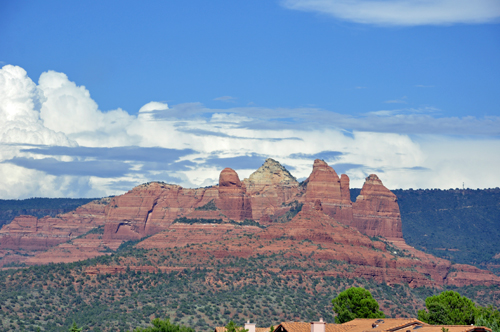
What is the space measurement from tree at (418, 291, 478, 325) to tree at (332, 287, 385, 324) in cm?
773

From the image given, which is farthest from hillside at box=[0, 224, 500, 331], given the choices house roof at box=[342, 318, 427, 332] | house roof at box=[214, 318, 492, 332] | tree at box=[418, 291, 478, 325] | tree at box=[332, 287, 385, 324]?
house roof at box=[214, 318, 492, 332]

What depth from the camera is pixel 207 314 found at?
170250mm

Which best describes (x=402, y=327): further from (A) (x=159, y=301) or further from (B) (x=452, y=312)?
(A) (x=159, y=301)

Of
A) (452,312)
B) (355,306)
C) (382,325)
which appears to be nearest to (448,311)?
(452,312)

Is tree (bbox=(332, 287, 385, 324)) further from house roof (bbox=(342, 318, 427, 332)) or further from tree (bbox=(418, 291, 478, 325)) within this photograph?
house roof (bbox=(342, 318, 427, 332))

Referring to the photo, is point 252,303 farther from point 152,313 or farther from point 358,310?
point 358,310

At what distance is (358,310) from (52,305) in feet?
250

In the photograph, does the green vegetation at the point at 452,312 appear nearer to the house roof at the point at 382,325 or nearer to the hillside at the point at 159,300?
the house roof at the point at 382,325

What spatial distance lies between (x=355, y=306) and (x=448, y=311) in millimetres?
13650

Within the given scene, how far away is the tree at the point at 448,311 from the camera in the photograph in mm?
113512

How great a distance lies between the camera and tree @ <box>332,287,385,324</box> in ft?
402

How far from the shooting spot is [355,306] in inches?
4936

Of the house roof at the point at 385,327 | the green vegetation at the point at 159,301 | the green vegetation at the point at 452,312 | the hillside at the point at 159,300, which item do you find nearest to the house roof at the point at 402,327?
the house roof at the point at 385,327

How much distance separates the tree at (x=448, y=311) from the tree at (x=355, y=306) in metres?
7.73
